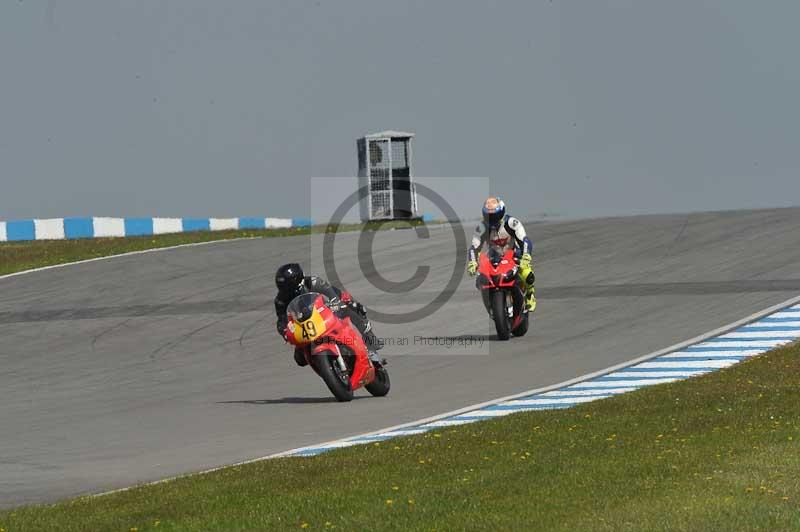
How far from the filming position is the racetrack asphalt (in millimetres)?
11875

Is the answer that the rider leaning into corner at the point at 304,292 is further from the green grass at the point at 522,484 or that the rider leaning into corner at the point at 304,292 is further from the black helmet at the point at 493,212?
the black helmet at the point at 493,212

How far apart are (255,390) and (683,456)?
732cm

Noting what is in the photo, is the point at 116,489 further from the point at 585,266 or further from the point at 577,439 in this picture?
the point at 585,266

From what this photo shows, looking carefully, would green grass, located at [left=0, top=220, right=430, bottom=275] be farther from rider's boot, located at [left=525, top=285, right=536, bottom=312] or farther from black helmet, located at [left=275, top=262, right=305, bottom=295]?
black helmet, located at [left=275, top=262, right=305, bottom=295]

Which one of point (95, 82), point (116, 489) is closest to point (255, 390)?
point (116, 489)

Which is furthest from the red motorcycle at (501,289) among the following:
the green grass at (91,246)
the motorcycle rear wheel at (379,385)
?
the green grass at (91,246)

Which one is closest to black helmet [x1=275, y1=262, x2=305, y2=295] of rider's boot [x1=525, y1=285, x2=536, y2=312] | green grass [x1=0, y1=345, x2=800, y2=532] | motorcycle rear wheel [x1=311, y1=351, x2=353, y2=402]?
motorcycle rear wheel [x1=311, y1=351, x2=353, y2=402]

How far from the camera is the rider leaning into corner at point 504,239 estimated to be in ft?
58.3

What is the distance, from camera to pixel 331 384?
13469 mm

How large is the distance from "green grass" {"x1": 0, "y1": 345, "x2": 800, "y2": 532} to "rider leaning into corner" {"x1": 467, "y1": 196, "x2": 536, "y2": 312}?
6.83 metres

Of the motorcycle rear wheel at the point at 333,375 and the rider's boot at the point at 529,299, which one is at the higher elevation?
the rider's boot at the point at 529,299

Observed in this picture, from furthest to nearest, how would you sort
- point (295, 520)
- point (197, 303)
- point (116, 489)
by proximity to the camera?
point (197, 303) → point (116, 489) → point (295, 520)

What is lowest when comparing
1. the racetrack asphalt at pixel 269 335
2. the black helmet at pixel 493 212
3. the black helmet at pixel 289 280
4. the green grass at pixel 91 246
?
the racetrack asphalt at pixel 269 335

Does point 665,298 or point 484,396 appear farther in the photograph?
point 665,298
